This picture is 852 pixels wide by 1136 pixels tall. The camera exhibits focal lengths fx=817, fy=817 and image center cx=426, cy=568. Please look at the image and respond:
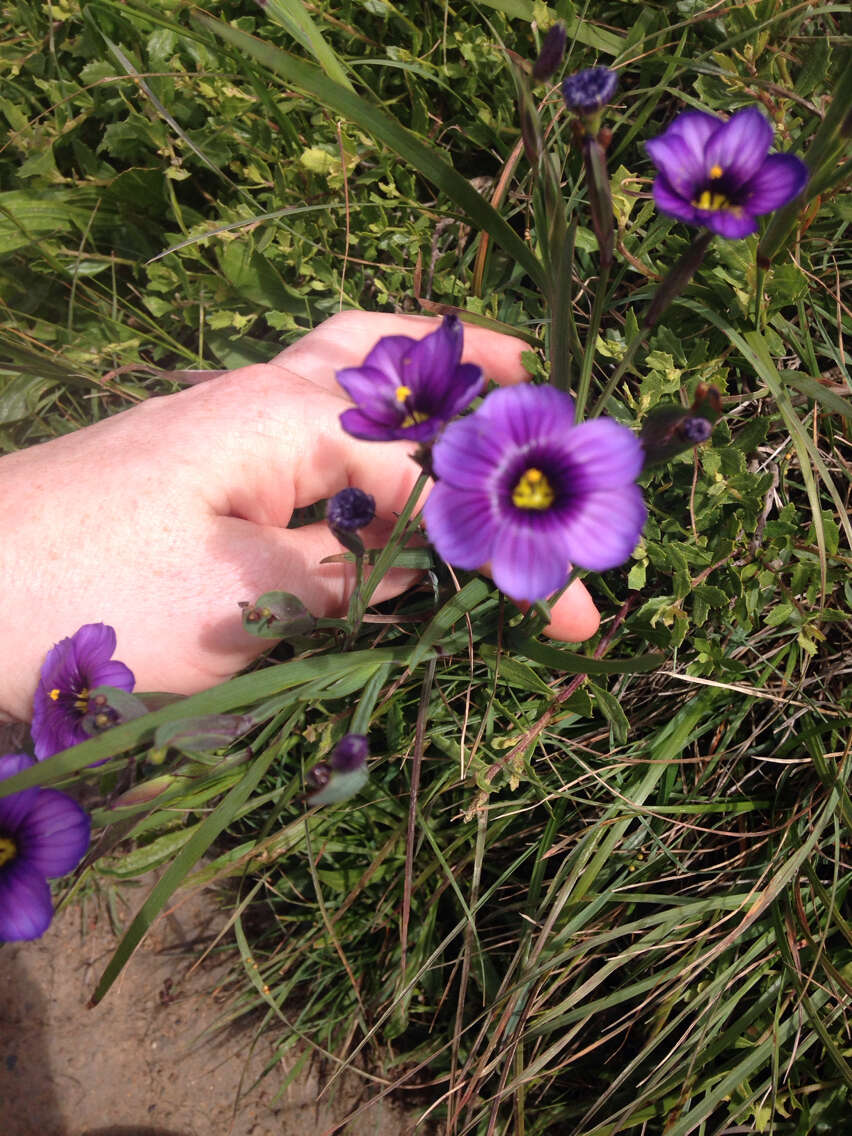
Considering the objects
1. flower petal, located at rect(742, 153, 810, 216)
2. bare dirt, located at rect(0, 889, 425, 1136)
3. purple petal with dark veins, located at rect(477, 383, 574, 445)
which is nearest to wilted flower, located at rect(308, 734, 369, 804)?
purple petal with dark veins, located at rect(477, 383, 574, 445)

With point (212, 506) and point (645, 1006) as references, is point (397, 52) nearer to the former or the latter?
point (212, 506)

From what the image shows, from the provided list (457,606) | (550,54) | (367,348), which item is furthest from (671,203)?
(367,348)

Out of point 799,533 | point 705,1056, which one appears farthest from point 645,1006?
point 799,533

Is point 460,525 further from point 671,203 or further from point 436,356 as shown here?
point 671,203

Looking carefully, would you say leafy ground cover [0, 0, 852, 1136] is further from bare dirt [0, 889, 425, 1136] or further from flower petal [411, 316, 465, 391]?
flower petal [411, 316, 465, 391]

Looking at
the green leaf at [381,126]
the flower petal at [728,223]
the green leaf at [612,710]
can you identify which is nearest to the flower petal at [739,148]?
the flower petal at [728,223]
